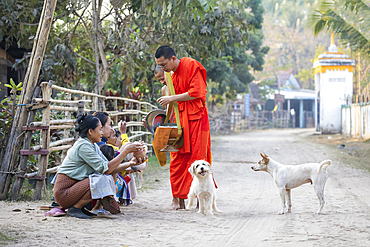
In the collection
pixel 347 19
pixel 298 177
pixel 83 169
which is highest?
pixel 347 19

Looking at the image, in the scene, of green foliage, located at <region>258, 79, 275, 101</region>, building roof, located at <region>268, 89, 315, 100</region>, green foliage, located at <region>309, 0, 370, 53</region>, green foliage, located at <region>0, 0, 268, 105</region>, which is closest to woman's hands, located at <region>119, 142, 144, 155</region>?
green foliage, located at <region>0, 0, 268, 105</region>

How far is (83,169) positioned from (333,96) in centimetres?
2037

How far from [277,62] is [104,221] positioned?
51.8 m

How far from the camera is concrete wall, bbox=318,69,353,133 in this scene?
72.0 ft

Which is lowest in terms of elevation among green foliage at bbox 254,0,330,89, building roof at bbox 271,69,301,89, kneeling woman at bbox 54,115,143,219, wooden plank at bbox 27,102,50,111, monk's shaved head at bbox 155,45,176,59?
kneeling woman at bbox 54,115,143,219

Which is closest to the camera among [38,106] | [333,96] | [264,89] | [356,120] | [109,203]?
[109,203]

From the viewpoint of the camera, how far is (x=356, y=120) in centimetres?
1741

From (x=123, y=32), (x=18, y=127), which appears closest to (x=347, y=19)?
(x=123, y=32)

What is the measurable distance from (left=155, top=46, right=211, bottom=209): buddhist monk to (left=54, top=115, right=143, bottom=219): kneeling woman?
0.98 meters

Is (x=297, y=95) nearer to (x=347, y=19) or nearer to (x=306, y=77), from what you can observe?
(x=306, y=77)

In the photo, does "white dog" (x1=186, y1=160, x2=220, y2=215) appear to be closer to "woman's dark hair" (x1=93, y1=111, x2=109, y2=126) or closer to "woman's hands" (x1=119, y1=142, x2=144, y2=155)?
"woman's hands" (x1=119, y1=142, x2=144, y2=155)

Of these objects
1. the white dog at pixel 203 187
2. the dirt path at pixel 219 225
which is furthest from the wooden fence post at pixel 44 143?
the white dog at pixel 203 187

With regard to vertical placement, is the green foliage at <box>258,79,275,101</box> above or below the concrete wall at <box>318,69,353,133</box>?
above

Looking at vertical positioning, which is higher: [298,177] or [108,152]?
[108,152]
